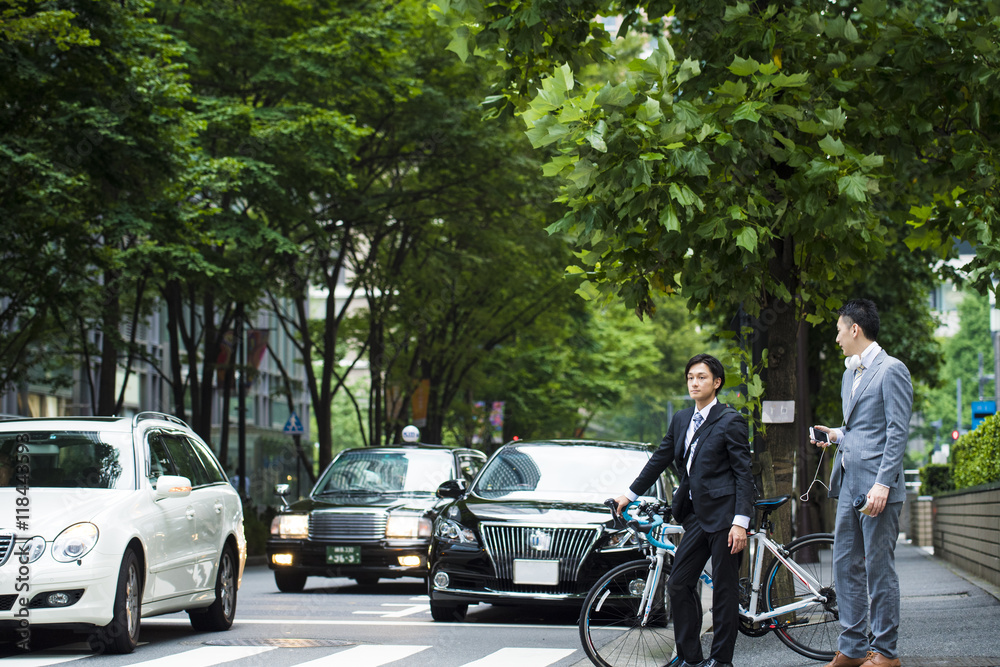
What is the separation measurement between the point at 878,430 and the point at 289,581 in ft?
32.6

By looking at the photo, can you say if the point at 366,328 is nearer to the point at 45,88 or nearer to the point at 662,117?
the point at 45,88

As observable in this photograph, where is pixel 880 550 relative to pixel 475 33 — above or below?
below

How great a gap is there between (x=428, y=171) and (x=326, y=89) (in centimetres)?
377

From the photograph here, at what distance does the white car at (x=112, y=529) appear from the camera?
813 cm

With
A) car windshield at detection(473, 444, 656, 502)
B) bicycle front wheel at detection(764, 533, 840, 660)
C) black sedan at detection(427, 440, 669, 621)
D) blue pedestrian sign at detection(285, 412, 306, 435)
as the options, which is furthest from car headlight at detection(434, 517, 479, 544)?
blue pedestrian sign at detection(285, 412, 306, 435)

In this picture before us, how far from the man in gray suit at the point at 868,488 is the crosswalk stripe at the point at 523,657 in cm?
230

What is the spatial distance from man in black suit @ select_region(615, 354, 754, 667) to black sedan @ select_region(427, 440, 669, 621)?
3398 mm

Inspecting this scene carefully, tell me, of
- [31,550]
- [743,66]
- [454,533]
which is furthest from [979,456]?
[31,550]

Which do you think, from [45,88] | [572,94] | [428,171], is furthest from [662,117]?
[428,171]

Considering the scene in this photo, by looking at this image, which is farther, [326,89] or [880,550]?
[326,89]

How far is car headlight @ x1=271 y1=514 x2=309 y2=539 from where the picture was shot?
1503 cm

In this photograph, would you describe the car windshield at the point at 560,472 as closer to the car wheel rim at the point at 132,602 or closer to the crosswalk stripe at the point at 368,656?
the crosswalk stripe at the point at 368,656

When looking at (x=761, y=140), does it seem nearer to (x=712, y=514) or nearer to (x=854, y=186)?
(x=854, y=186)

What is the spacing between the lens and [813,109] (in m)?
8.60
